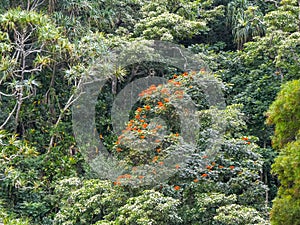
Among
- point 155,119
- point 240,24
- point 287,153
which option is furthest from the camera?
point 240,24

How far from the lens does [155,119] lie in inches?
264

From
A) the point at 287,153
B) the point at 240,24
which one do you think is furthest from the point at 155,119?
the point at 240,24

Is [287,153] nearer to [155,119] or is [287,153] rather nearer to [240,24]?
[155,119]

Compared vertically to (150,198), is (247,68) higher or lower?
higher

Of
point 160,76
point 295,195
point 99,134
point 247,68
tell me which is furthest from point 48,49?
point 295,195

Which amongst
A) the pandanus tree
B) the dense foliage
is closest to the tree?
the dense foliage

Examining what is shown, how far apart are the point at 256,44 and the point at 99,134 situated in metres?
3.27

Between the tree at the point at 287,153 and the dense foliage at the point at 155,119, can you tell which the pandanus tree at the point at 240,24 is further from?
the tree at the point at 287,153

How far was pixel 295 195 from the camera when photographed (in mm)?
3510

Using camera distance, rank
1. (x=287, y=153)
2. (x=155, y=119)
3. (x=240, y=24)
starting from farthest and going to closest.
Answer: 1. (x=240, y=24)
2. (x=155, y=119)
3. (x=287, y=153)

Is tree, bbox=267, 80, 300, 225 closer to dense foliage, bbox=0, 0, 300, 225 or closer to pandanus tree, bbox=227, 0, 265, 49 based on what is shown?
dense foliage, bbox=0, 0, 300, 225

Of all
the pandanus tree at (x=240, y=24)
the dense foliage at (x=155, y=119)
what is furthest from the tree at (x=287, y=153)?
the pandanus tree at (x=240, y=24)

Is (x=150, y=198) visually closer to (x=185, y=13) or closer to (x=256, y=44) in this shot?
(x=256, y=44)

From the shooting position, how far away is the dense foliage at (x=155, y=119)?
18.6ft
